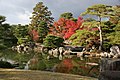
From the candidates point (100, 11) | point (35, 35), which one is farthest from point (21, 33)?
Result: point (100, 11)

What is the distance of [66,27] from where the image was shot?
45.3 metres

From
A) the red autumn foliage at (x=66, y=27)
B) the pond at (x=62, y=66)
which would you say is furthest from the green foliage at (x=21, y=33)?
the pond at (x=62, y=66)

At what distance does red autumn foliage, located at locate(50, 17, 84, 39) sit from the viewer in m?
43.6

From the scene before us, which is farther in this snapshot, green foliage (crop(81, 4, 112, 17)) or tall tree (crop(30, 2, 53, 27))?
tall tree (crop(30, 2, 53, 27))

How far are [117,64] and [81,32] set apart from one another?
2518 cm

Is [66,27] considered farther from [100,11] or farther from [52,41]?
[100,11]

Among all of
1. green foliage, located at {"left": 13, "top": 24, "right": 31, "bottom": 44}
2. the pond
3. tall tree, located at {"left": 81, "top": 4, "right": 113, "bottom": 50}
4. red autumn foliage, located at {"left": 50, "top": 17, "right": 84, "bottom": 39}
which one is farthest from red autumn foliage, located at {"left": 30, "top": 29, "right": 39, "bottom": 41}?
the pond

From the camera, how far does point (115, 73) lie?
564 centimetres

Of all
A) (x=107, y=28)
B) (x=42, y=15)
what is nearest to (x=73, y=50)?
(x=107, y=28)

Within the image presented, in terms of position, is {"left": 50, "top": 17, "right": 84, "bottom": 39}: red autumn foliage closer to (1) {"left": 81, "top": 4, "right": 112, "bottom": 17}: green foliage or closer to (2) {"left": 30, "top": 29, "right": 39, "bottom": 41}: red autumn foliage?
(2) {"left": 30, "top": 29, "right": 39, "bottom": 41}: red autumn foliage

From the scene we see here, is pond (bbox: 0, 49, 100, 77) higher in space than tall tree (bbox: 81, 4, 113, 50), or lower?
lower

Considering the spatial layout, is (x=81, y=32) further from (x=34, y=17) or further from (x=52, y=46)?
(x=34, y=17)

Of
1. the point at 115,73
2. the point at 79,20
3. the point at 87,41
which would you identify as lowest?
the point at 115,73

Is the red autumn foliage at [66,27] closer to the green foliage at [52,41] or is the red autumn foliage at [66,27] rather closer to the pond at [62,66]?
the green foliage at [52,41]
